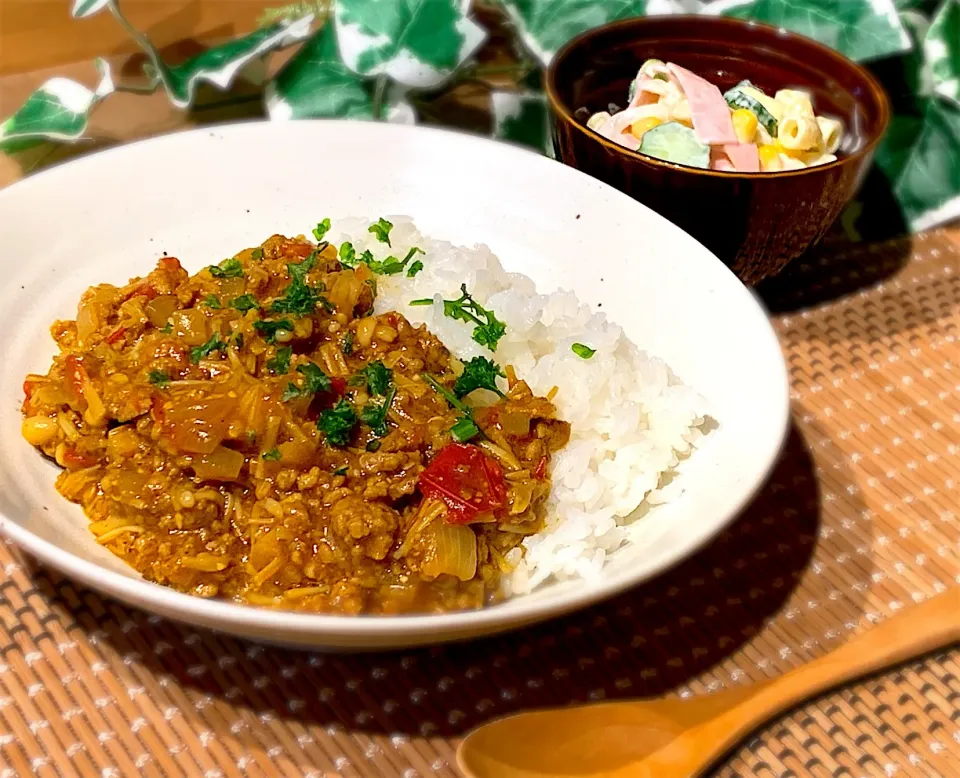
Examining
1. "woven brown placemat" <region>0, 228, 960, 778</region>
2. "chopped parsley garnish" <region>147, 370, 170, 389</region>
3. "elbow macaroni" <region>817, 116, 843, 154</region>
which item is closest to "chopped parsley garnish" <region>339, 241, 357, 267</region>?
"chopped parsley garnish" <region>147, 370, 170, 389</region>

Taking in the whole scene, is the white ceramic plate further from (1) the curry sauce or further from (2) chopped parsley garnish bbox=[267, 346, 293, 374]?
(2) chopped parsley garnish bbox=[267, 346, 293, 374]

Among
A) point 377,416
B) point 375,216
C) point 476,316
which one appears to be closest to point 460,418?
point 377,416

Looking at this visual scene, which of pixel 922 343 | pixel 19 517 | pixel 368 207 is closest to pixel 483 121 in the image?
pixel 368 207

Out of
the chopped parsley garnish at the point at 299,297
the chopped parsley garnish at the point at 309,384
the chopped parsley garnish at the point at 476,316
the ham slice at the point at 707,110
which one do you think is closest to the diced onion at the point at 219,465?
the chopped parsley garnish at the point at 309,384

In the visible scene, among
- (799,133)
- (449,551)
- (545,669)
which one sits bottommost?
(545,669)

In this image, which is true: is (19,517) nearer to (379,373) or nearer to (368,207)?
(379,373)

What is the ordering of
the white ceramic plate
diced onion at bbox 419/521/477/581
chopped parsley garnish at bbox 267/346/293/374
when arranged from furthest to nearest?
chopped parsley garnish at bbox 267/346/293/374 → diced onion at bbox 419/521/477/581 → the white ceramic plate

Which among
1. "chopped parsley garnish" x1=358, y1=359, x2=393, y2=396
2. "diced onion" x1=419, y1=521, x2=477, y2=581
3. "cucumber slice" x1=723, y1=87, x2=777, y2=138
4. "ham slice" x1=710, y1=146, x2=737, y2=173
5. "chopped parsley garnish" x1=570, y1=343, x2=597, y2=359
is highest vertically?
"cucumber slice" x1=723, y1=87, x2=777, y2=138

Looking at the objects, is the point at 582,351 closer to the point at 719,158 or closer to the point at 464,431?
the point at 464,431
